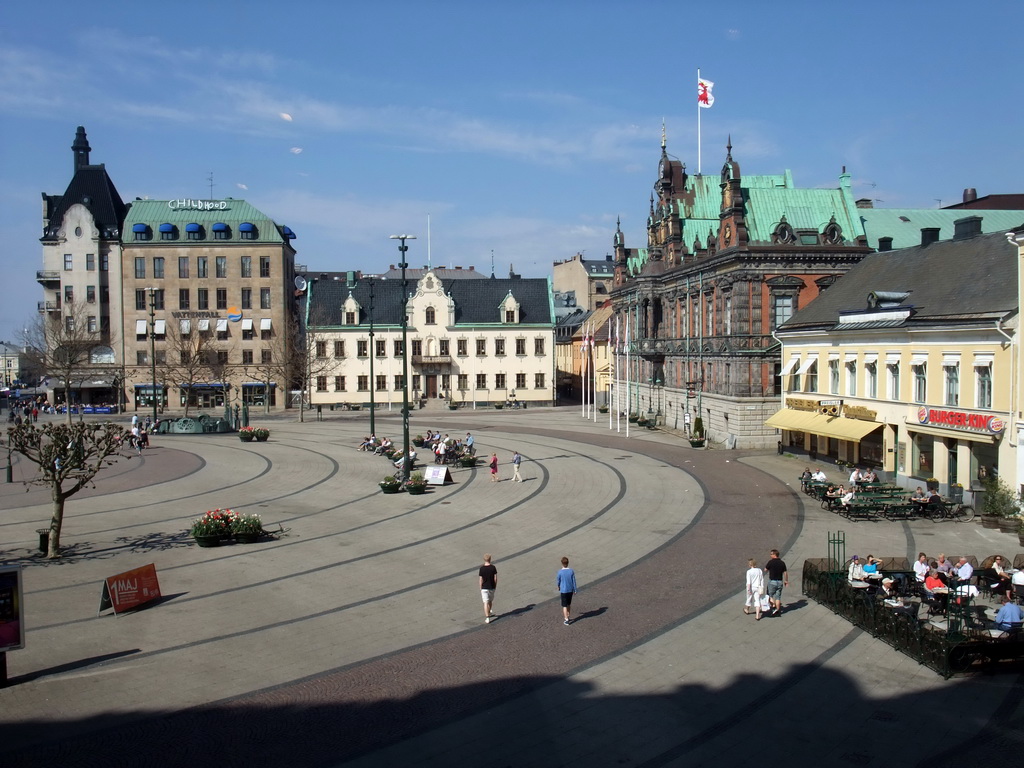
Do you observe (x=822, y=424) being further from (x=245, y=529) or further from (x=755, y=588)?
(x=245, y=529)

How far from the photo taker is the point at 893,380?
32.7 meters

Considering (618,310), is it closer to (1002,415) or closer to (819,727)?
(1002,415)

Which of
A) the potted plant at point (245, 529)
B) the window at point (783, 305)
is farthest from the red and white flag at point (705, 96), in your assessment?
the potted plant at point (245, 529)

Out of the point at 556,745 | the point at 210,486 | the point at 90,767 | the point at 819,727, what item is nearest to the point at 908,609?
the point at 819,727

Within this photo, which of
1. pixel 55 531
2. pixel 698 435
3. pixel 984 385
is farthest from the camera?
pixel 698 435

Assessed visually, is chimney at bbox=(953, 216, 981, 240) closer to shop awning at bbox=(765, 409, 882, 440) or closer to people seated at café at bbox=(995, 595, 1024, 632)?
shop awning at bbox=(765, 409, 882, 440)

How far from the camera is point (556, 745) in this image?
1144 centimetres

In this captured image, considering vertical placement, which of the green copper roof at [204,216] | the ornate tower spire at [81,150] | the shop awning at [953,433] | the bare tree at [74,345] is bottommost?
the shop awning at [953,433]

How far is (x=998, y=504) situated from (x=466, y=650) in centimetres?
1839

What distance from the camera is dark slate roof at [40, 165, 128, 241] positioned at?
252ft

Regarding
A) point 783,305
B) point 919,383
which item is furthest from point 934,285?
point 783,305

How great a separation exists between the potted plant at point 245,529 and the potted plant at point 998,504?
22.1 meters

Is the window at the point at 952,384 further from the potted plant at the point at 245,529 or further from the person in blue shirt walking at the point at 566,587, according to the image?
the potted plant at the point at 245,529

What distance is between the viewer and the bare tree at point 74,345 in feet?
213
